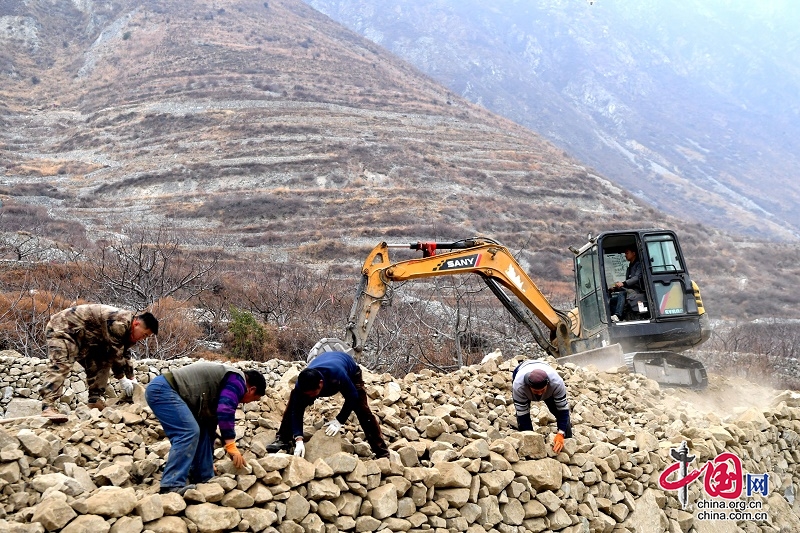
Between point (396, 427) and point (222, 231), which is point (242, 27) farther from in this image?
point (396, 427)

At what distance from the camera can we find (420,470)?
4.89 m

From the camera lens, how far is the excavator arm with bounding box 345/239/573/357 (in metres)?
8.30

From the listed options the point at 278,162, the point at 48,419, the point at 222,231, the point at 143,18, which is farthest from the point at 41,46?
the point at 48,419

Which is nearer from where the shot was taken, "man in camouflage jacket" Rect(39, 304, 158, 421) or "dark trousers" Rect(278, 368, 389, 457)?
"dark trousers" Rect(278, 368, 389, 457)

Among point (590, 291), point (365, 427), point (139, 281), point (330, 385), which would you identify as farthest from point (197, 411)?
point (139, 281)

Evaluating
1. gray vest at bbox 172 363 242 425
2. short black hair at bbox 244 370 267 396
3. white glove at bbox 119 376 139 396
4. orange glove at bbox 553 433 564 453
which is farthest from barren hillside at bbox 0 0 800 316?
orange glove at bbox 553 433 564 453

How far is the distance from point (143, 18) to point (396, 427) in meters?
89.9

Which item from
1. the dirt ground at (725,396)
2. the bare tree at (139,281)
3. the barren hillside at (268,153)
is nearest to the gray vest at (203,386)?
the dirt ground at (725,396)

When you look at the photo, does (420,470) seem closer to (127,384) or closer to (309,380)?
(309,380)

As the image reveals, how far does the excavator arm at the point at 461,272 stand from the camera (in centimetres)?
830

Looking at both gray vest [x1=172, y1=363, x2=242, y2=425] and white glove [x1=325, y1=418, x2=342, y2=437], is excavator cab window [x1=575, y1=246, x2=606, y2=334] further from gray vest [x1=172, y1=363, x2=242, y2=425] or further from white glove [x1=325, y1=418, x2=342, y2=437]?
gray vest [x1=172, y1=363, x2=242, y2=425]

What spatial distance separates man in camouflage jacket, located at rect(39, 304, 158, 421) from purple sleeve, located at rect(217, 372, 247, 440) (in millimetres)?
1472

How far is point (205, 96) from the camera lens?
216 feet

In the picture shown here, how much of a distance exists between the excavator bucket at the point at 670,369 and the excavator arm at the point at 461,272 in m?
1.35
